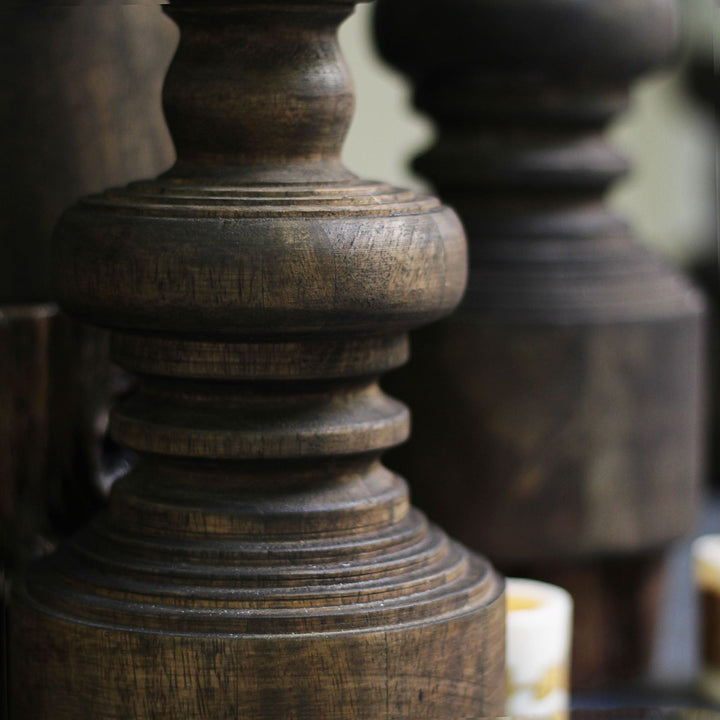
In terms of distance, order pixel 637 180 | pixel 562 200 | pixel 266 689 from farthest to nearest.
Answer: pixel 637 180, pixel 562 200, pixel 266 689

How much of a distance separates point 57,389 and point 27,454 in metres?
0.03

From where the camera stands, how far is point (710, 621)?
833mm

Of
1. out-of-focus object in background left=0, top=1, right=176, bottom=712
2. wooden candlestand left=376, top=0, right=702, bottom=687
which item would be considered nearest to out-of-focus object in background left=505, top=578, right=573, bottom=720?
wooden candlestand left=376, top=0, right=702, bottom=687

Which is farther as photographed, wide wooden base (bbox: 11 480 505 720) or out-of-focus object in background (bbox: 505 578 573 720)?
out-of-focus object in background (bbox: 505 578 573 720)

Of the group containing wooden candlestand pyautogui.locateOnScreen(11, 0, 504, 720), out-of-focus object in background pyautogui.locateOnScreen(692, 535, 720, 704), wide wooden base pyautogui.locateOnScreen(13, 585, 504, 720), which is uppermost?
wooden candlestand pyautogui.locateOnScreen(11, 0, 504, 720)

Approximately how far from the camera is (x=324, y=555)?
1.69 feet

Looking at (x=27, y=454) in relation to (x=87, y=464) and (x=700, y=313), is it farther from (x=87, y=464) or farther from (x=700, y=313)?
(x=700, y=313)

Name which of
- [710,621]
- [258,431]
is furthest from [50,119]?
[710,621]

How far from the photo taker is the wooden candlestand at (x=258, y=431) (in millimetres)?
490

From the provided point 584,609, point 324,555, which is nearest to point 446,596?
point 324,555

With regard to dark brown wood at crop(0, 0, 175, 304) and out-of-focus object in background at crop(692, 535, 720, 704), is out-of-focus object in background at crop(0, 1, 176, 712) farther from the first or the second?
out-of-focus object in background at crop(692, 535, 720, 704)

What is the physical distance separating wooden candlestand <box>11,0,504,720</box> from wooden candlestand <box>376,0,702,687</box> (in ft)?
0.76

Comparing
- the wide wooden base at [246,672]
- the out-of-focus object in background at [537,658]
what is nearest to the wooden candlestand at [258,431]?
the wide wooden base at [246,672]

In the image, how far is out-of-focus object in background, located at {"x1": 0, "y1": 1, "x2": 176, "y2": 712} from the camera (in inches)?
26.5
